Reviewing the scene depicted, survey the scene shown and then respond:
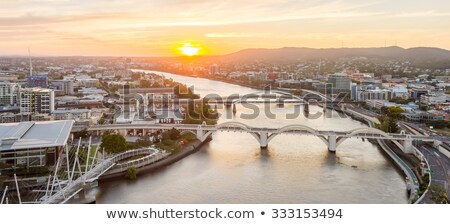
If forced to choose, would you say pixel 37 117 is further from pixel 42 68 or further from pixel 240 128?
pixel 42 68

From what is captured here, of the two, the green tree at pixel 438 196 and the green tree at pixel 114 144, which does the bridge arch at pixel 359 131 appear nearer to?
the green tree at pixel 438 196

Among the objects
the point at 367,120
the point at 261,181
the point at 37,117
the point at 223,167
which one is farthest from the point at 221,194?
the point at 367,120

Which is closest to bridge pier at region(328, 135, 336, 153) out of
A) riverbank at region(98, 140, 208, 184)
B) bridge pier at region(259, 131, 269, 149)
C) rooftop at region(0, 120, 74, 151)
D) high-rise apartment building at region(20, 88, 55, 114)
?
bridge pier at region(259, 131, 269, 149)

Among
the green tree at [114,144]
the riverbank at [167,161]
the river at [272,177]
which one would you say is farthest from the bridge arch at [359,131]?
the green tree at [114,144]

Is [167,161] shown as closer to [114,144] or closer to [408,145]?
[114,144]

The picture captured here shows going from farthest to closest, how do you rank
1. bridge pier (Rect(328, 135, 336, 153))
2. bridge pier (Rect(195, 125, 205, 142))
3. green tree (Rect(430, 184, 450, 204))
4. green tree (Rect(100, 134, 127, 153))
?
bridge pier (Rect(195, 125, 205, 142))
bridge pier (Rect(328, 135, 336, 153))
green tree (Rect(100, 134, 127, 153))
green tree (Rect(430, 184, 450, 204))

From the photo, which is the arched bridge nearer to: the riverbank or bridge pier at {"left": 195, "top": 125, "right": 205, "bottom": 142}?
bridge pier at {"left": 195, "top": 125, "right": 205, "bottom": 142}

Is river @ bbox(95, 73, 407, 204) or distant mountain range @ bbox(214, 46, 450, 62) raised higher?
A: distant mountain range @ bbox(214, 46, 450, 62)

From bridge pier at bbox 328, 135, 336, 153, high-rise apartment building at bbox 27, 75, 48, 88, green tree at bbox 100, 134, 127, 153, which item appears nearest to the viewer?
green tree at bbox 100, 134, 127, 153

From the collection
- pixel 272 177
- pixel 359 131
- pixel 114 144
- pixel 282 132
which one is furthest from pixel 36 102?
pixel 359 131
